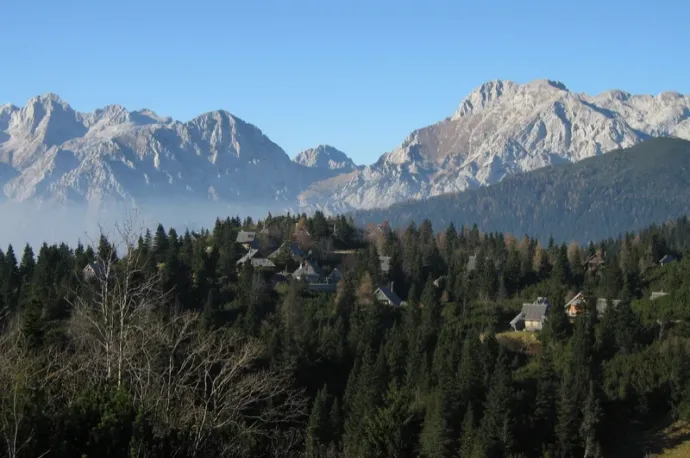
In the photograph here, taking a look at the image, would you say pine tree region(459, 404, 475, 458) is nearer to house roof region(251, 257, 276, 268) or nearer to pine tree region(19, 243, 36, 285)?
house roof region(251, 257, 276, 268)

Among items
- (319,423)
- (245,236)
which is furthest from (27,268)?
(319,423)

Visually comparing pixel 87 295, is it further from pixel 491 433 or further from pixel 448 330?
pixel 491 433

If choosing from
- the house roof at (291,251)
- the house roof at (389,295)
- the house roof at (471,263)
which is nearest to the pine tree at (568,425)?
the house roof at (389,295)

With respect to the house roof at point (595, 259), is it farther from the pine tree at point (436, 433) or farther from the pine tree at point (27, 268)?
the pine tree at point (27, 268)

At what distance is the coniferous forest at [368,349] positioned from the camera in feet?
75.7

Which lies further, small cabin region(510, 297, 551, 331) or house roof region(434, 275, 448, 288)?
house roof region(434, 275, 448, 288)

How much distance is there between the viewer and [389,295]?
80000 mm

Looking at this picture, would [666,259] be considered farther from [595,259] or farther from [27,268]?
[27,268]

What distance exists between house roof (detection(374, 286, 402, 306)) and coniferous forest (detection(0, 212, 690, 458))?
8.3 inches

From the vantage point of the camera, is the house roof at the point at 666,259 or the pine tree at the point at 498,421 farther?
the house roof at the point at 666,259

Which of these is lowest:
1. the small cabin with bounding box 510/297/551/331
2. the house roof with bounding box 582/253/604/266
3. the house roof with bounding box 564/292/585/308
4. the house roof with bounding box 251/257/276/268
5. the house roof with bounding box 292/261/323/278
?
the small cabin with bounding box 510/297/551/331

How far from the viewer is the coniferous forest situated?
2306 cm

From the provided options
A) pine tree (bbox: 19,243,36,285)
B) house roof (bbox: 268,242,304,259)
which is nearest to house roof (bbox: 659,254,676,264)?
house roof (bbox: 268,242,304,259)

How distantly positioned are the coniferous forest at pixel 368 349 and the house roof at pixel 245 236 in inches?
100
